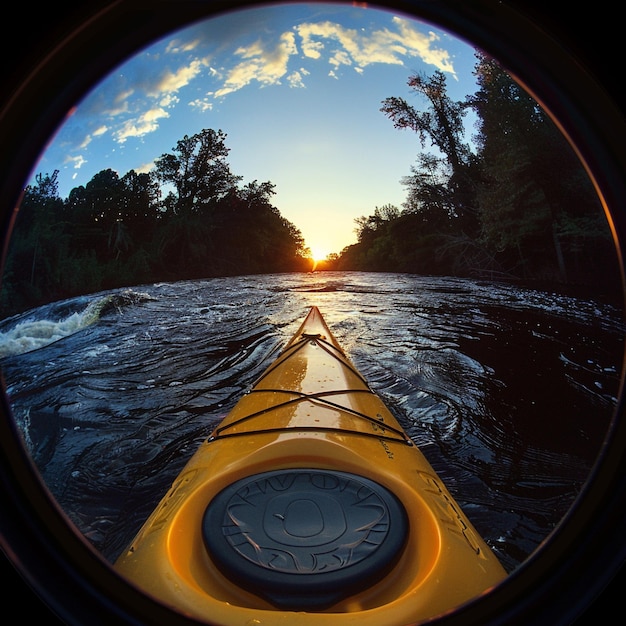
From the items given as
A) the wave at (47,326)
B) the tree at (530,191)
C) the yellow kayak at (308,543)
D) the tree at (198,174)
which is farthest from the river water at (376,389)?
the tree at (198,174)

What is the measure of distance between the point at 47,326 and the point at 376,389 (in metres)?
5.28

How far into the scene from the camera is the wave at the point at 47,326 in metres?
4.78

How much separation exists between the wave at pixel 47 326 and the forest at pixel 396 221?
1.20m

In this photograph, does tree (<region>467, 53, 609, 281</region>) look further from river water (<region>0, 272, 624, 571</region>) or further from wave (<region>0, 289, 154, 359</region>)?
wave (<region>0, 289, 154, 359</region>)

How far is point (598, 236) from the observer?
731cm

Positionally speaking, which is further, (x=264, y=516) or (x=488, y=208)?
(x=488, y=208)

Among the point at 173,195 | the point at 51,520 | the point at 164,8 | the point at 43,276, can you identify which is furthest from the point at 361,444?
the point at 173,195

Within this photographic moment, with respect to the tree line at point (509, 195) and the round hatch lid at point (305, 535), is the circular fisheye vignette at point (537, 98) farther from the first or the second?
the tree line at point (509, 195)

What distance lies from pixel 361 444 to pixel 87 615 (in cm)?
85

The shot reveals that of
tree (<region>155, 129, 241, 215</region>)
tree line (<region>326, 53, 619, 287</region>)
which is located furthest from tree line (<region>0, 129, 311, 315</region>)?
tree line (<region>326, 53, 619, 287</region>)

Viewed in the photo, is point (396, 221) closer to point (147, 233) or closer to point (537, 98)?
point (147, 233)

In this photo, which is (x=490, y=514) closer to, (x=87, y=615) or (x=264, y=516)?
(x=264, y=516)

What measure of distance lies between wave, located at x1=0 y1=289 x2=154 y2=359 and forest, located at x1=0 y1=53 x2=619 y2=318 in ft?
3.95

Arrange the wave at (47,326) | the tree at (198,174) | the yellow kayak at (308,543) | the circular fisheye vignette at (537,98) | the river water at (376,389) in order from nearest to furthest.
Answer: the circular fisheye vignette at (537,98) < the yellow kayak at (308,543) < the river water at (376,389) < the wave at (47,326) < the tree at (198,174)
